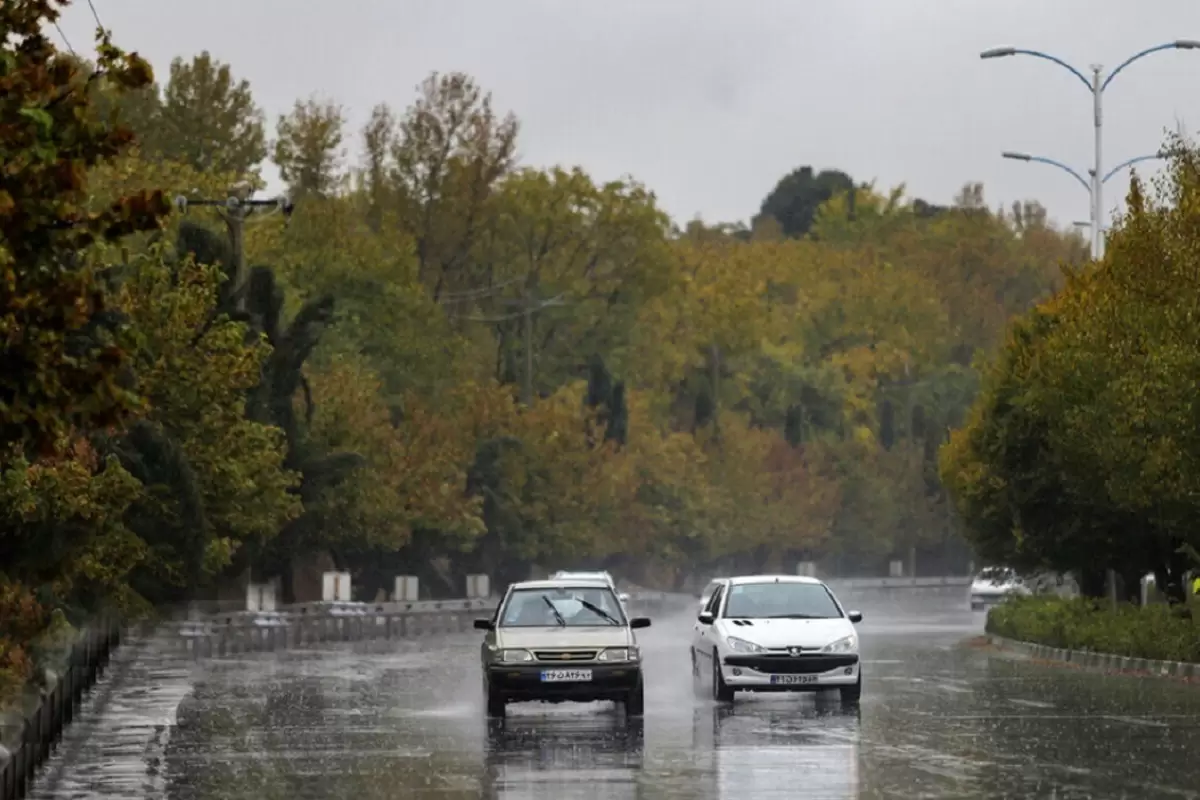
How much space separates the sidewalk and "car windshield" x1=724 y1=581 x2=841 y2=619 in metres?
6.86

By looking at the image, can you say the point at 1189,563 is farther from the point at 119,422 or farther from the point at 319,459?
the point at 119,422

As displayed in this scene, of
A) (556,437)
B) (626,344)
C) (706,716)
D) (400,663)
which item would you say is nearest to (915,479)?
(626,344)

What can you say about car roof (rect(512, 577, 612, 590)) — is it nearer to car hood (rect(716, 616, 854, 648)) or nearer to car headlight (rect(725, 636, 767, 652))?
car headlight (rect(725, 636, 767, 652))

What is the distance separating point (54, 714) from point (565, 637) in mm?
5997

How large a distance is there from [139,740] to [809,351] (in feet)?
397

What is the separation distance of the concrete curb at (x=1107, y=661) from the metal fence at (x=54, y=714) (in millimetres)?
15566

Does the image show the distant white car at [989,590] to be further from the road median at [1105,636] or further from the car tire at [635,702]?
the car tire at [635,702]

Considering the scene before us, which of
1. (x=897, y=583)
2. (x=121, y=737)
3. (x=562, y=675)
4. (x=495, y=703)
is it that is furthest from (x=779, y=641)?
(x=897, y=583)

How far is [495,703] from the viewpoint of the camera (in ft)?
90.9

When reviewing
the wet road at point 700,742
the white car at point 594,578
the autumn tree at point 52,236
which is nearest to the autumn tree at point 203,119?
the white car at point 594,578

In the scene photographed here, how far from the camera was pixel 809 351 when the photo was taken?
145 m

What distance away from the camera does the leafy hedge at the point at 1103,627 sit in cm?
4025

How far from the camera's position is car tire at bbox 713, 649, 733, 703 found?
99.7ft

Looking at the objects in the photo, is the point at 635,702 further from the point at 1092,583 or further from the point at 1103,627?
the point at 1092,583
